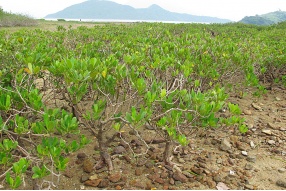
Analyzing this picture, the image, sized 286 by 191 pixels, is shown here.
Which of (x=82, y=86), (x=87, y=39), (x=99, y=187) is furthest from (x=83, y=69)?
(x=87, y=39)

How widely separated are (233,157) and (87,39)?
4392 millimetres

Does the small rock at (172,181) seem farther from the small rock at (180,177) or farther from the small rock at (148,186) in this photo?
the small rock at (148,186)

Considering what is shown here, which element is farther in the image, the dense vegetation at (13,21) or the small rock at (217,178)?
the dense vegetation at (13,21)

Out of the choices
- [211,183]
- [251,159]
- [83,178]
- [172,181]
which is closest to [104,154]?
[83,178]

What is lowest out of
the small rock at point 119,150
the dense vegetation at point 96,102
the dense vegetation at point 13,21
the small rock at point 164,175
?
the small rock at point 164,175

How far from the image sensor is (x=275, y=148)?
3.66m

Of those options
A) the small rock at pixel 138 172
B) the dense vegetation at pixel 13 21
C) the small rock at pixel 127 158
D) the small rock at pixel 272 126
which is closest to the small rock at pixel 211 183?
the small rock at pixel 138 172

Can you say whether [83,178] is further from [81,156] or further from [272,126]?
[272,126]

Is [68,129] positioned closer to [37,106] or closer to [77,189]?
[37,106]

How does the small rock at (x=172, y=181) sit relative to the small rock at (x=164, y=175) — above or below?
below

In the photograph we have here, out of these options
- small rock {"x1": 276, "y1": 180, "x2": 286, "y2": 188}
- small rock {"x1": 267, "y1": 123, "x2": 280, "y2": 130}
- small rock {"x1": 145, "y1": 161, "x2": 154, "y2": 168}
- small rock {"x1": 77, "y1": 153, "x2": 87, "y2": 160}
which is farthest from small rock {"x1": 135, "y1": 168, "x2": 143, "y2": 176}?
small rock {"x1": 267, "y1": 123, "x2": 280, "y2": 130}

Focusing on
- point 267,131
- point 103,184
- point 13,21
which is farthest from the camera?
point 13,21

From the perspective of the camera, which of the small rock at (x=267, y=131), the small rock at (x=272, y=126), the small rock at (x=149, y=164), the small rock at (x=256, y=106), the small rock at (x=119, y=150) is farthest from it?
the small rock at (x=256, y=106)

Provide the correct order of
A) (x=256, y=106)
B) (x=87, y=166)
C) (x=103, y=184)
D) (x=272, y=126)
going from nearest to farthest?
(x=103, y=184), (x=87, y=166), (x=272, y=126), (x=256, y=106)
